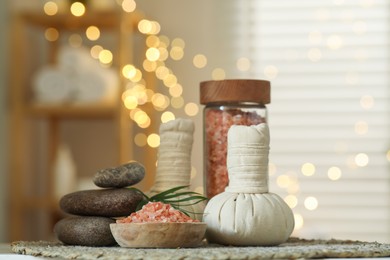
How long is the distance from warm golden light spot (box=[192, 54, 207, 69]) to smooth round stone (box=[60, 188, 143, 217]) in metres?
2.09

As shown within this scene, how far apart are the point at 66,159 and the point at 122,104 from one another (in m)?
0.32

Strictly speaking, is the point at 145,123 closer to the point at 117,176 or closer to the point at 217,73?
the point at 217,73

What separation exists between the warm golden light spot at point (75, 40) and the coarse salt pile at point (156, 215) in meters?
2.27

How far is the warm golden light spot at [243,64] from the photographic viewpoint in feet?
10.3

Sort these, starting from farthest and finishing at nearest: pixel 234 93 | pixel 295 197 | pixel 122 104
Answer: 1. pixel 295 197
2. pixel 122 104
3. pixel 234 93

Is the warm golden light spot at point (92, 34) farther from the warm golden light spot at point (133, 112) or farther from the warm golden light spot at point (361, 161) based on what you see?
the warm golden light spot at point (361, 161)

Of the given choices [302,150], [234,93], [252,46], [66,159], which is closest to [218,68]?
[252,46]

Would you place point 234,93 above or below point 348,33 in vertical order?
below

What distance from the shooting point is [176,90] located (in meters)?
3.16

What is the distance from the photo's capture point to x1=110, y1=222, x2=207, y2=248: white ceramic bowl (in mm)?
968

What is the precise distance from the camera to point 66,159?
2.99 metres

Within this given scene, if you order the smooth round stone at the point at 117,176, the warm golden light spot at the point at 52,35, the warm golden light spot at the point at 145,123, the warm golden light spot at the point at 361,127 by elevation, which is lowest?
the smooth round stone at the point at 117,176

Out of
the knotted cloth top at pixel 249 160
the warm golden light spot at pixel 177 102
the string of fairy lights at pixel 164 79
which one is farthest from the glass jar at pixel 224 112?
the warm golden light spot at pixel 177 102

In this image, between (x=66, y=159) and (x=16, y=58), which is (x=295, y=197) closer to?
(x=66, y=159)
